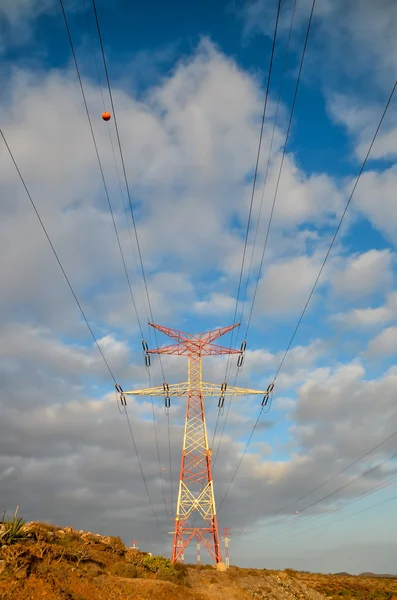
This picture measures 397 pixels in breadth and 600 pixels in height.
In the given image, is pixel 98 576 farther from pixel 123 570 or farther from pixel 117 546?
pixel 117 546

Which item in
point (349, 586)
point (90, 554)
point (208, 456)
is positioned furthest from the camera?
point (349, 586)

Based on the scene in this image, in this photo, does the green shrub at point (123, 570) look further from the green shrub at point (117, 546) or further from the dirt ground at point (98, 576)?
the green shrub at point (117, 546)

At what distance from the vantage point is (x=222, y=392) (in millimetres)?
45969

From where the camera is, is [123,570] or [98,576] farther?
[123,570]

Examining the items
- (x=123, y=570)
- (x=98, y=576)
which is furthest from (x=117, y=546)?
(x=98, y=576)

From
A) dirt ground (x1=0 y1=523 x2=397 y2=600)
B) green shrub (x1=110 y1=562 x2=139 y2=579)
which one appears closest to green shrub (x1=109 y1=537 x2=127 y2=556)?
dirt ground (x1=0 y1=523 x2=397 y2=600)

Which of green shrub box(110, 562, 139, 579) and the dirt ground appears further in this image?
green shrub box(110, 562, 139, 579)

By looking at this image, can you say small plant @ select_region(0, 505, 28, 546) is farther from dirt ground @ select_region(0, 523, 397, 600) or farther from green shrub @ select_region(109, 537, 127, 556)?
green shrub @ select_region(109, 537, 127, 556)

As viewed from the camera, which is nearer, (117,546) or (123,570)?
(123,570)

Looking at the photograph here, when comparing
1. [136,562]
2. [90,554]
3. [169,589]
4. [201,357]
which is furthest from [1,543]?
[201,357]

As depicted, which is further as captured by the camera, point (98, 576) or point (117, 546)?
point (117, 546)

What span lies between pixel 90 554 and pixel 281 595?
866 inches

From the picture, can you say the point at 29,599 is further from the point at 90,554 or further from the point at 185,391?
the point at 185,391

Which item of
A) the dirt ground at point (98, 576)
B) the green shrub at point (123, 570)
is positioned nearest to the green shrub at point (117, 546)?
the dirt ground at point (98, 576)
